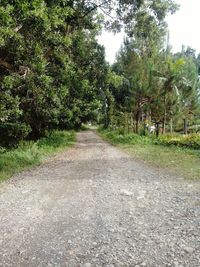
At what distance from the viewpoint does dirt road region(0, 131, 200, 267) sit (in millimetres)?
4684

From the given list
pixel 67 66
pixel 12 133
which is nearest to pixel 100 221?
pixel 67 66

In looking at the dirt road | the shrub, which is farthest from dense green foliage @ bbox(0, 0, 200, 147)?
the dirt road

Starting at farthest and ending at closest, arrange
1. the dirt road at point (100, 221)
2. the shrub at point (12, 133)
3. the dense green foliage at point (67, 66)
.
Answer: the shrub at point (12, 133), the dense green foliage at point (67, 66), the dirt road at point (100, 221)

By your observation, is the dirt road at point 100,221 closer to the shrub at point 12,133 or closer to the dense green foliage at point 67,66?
the dense green foliage at point 67,66

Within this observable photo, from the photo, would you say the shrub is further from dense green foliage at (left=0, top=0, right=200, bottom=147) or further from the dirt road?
the dirt road

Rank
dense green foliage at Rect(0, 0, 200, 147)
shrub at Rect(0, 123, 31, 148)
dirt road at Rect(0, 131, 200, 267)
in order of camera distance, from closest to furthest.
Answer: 1. dirt road at Rect(0, 131, 200, 267)
2. dense green foliage at Rect(0, 0, 200, 147)
3. shrub at Rect(0, 123, 31, 148)

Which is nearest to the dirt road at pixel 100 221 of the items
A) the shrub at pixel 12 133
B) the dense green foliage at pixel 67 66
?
the dense green foliage at pixel 67 66

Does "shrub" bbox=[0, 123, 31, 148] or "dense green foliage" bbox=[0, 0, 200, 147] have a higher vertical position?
"dense green foliage" bbox=[0, 0, 200, 147]

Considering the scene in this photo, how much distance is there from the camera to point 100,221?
6137 mm

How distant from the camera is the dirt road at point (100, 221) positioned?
4.68 m

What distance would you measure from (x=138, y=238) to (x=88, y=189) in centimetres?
357

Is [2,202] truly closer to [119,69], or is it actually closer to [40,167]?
[40,167]

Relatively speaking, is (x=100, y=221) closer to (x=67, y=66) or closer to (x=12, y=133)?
(x=67, y=66)

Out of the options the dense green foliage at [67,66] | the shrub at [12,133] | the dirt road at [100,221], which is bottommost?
the dirt road at [100,221]
